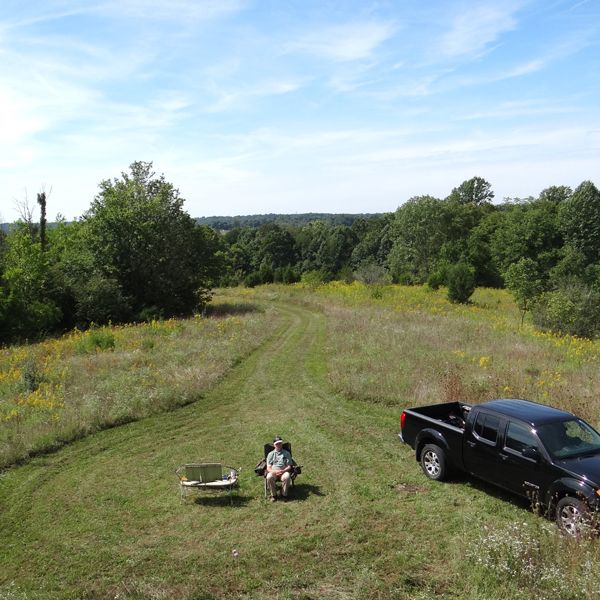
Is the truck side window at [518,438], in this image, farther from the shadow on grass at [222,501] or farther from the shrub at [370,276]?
the shrub at [370,276]

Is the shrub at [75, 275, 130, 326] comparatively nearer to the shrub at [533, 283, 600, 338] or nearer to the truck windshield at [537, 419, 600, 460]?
the shrub at [533, 283, 600, 338]

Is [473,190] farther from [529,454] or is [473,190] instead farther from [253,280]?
[529,454]

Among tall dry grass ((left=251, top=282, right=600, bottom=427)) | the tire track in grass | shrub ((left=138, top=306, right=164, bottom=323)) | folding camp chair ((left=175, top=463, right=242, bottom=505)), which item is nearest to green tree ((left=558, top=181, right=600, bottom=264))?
tall dry grass ((left=251, top=282, right=600, bottom=427))

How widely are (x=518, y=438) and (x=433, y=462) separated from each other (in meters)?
2.15

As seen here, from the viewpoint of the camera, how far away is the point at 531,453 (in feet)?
25.8

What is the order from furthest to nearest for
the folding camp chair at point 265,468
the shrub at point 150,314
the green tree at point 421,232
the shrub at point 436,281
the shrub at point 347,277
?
the green tree at point 421,232
the shrub at point 347,277
the shrub at point 436,281
the shrub at point 150,314
the folding camp chair at point 265,468

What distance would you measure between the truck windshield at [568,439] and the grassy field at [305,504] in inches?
48.6

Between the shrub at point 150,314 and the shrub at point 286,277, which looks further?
the shrub at point 286,277

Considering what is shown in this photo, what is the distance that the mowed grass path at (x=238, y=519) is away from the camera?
22.0 ft

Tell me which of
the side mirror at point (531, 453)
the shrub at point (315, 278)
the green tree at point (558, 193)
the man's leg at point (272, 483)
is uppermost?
the green tree at point (558, 193)

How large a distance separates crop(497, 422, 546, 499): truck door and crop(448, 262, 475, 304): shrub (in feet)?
94.8

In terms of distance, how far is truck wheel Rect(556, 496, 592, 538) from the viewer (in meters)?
6.74

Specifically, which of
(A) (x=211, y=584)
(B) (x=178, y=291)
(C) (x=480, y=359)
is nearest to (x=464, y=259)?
(B) (x=178, y=291)

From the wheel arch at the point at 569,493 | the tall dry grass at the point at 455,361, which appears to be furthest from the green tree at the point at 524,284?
the wheel arch at the point at 569,493
